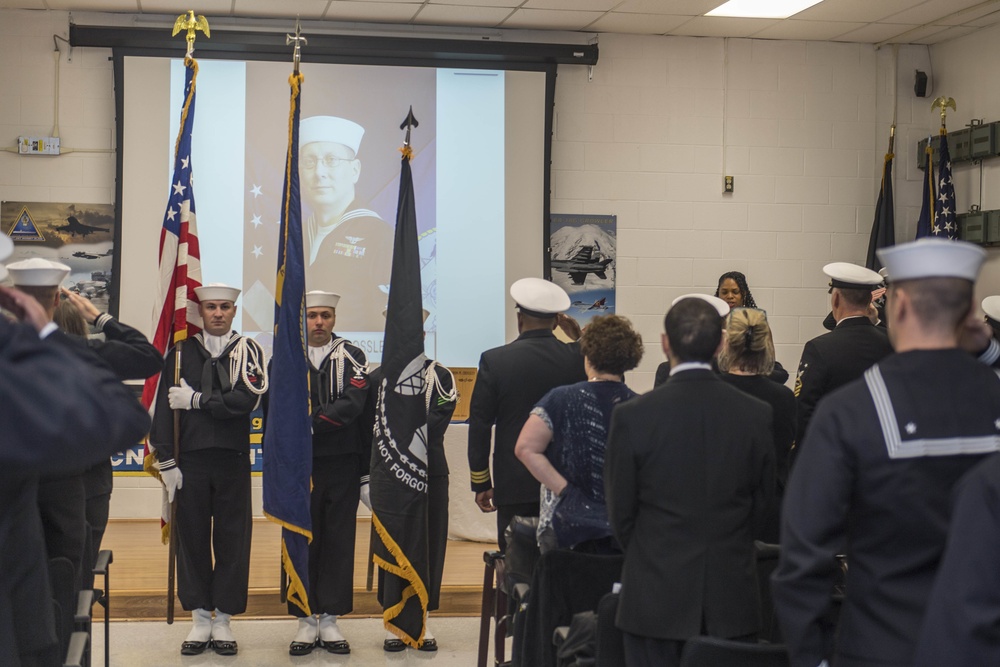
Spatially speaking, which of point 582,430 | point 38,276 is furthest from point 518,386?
point 38,276

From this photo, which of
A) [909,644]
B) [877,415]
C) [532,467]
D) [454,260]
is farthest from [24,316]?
[454,260]

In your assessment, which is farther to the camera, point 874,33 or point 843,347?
point 874,33

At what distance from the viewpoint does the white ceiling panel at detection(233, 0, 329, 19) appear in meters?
6.84

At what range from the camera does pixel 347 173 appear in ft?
23.9

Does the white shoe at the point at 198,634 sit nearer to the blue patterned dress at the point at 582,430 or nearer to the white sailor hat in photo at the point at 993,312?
the blue patterned dress at the point at 582,430

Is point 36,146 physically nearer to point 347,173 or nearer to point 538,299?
point 347,173

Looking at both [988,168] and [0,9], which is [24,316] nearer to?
[0,9]

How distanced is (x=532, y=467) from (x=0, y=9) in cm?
551

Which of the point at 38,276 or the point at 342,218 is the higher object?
the point at 342,218

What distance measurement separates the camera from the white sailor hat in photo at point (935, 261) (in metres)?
1.96

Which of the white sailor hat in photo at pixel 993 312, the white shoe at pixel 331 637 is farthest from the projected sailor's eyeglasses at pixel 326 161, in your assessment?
the white sailor hat in photo at pixel 993 312

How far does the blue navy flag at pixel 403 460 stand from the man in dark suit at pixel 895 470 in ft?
8.48

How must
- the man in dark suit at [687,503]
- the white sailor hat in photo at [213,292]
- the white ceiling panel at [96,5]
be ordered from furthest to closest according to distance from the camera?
the white ceiling panel at [96,5]
the white sailor hat in photo at [213,292]
the man in dark suit at [687,503]

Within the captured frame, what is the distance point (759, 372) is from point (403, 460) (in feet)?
4.96
